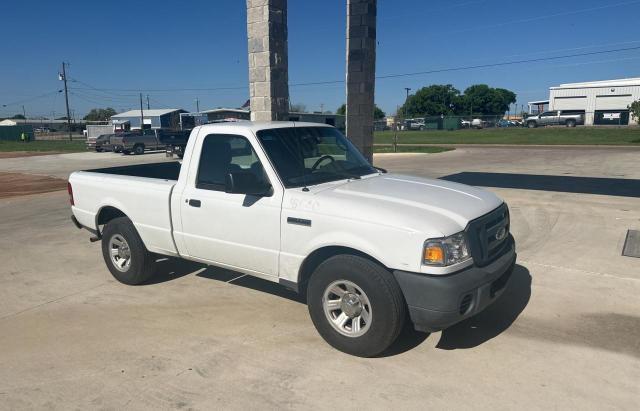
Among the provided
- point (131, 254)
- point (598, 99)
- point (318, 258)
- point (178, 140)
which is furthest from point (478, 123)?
point (318, 258)

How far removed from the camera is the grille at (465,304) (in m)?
3.54

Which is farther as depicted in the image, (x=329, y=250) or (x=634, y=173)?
(x=634, y=173)

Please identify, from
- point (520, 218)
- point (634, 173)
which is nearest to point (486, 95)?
point (634, 173)

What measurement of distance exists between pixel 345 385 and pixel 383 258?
988 millimetres

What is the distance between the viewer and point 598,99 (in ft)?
242

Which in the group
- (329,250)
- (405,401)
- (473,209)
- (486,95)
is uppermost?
(486,95)

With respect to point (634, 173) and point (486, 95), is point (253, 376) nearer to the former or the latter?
point (634, 173)

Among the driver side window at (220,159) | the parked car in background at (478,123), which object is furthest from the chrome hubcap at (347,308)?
the parked car in background at (478,123)

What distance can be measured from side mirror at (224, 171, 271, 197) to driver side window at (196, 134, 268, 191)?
473 millimetres

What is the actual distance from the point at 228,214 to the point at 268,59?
5.88 m

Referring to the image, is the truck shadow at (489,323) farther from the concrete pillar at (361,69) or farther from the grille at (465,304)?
the concrete pillar at (361,69)

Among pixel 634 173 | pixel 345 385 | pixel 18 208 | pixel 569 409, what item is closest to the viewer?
pixel 569 409

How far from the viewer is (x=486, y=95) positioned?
12888cm

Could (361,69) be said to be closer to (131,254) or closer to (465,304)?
(131,254)
